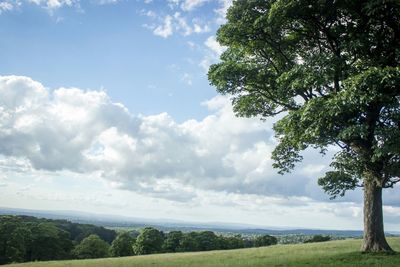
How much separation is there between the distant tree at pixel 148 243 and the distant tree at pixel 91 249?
25.8 feet

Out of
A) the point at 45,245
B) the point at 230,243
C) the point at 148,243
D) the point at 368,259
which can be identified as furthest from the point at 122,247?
the point at 368,259

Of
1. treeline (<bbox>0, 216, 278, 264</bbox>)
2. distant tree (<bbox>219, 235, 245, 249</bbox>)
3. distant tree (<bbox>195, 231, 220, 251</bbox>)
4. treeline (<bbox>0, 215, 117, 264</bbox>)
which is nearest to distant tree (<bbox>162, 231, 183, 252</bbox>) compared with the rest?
treeline (<bbox>0, 216, 278, 264</bbox>)

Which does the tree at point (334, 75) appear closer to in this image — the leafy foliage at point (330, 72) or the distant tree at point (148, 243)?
the leafy foliage at point (330, 72)

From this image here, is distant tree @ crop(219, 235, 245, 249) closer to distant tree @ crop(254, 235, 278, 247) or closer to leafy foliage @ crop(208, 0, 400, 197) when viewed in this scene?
distant tree @ crop(254, 235, 278, 247)

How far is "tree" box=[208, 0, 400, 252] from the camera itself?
2192cm

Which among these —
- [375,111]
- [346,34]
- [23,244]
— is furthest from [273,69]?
[23,244]

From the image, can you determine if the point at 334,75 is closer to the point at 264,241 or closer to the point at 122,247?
the point at 122,247

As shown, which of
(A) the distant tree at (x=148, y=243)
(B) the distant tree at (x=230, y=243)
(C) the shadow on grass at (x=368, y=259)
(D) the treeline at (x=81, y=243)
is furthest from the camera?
(B) the distant tree at (x=230, y=243)

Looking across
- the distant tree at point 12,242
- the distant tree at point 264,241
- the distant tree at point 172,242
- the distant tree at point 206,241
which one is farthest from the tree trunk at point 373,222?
the distant tree at point 264,241

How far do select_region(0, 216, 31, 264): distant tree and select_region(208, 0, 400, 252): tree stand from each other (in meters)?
69.6

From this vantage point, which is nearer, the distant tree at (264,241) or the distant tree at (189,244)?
the distant tree at (189,244)

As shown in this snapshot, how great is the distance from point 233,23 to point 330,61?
273 inches

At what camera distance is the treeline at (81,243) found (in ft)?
272

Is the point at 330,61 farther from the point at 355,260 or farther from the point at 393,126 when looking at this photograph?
the point at 355,260
